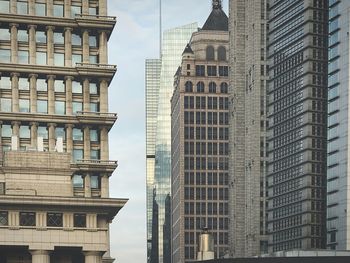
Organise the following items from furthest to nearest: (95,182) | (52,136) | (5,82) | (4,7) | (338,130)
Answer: (338,130) < (4,7) < (5,82) < (95,182) < (52,136)

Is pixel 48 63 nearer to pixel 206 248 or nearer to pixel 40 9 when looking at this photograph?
pixel 40 9

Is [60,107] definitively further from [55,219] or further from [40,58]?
[55,219]

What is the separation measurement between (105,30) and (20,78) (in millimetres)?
11872

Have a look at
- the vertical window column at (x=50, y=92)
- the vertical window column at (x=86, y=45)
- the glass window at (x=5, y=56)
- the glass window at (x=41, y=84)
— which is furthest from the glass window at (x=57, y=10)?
the glass window at (x=41, y=84)

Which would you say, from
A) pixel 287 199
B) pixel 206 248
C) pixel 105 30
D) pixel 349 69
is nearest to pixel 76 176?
pixel 105 30

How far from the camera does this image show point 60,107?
106m

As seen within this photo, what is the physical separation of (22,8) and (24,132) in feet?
50.4

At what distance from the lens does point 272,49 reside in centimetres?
19662

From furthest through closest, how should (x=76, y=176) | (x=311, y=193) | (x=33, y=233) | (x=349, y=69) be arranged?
→ (x=311, y=193) < (x=349, y=69) < (x=76, y=176) < (x=33, y=233)

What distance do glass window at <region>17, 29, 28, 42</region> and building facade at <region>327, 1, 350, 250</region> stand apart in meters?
75.5

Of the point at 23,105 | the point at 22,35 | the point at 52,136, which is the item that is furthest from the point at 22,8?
the point at 52,136

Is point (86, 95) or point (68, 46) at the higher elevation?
point (68, 46)

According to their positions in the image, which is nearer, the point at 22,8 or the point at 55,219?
the point at 55,219

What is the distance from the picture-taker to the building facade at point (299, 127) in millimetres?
177750
